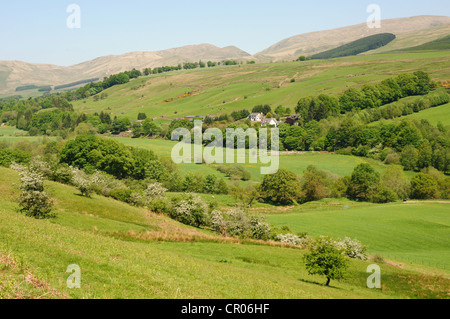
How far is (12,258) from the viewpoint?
Answer: 19672 mm

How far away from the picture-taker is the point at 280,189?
101 m

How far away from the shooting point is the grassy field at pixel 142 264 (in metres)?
19.6

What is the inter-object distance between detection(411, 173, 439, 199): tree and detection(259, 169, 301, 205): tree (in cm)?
3353

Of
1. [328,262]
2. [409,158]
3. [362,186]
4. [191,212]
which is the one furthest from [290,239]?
[409,158]

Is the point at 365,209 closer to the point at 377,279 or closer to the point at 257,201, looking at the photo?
the point at 257,201

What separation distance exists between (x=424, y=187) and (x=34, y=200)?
99751mm

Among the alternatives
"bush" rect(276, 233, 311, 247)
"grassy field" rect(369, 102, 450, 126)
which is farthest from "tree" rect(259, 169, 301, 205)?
"grassy field" rect(369, 102, 450, 126)

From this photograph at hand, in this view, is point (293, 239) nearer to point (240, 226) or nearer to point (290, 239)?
point (290, 239)

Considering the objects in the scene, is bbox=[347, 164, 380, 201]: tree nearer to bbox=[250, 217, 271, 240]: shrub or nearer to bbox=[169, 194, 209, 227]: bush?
bbox=[250, 217, 271, 240]: shrub

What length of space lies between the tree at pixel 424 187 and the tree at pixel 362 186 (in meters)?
10.0

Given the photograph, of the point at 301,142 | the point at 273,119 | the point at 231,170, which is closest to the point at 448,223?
the point at 231,170

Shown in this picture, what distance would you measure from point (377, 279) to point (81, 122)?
590 ft

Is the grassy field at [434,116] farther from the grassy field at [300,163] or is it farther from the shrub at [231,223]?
the shrub at [231,223]

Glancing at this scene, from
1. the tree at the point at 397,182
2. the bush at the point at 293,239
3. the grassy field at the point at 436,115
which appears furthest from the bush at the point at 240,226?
the grassy field at the point at 436,115
